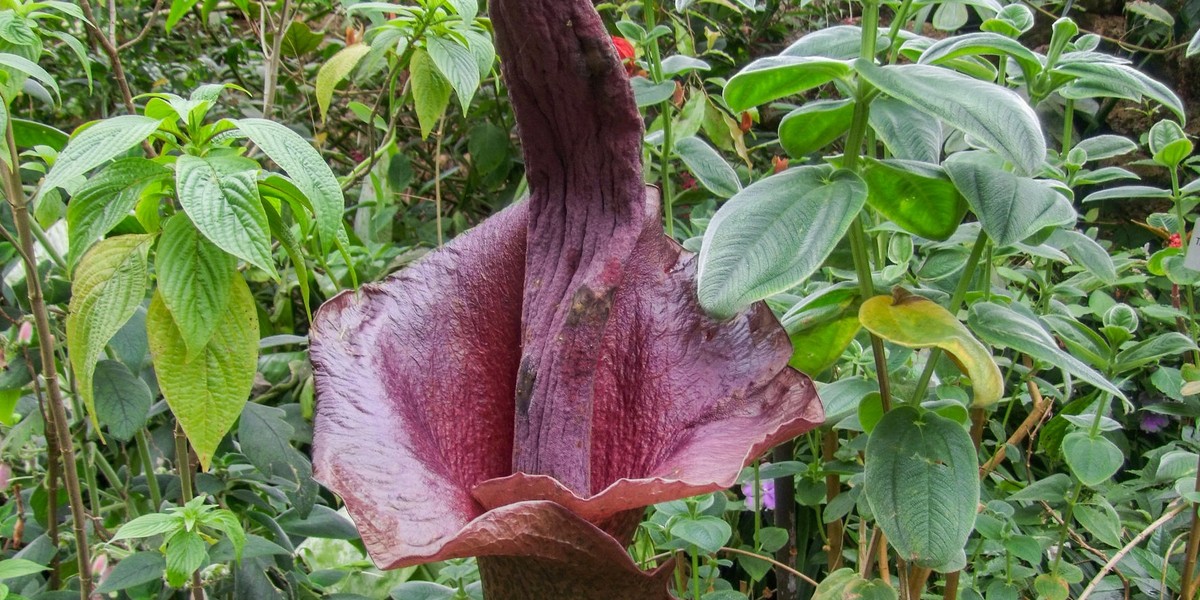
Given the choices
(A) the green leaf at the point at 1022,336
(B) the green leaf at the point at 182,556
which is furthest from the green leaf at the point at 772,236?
(B) the green leaf at the point at 182,556

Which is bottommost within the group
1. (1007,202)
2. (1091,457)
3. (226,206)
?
(1091,457)

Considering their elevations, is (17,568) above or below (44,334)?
below

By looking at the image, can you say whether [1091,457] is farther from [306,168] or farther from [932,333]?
[306,168]

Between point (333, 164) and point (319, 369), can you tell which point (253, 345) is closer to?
point (319, 369)

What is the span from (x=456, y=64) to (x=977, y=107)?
0.41 metres

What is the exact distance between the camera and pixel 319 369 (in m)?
0.46

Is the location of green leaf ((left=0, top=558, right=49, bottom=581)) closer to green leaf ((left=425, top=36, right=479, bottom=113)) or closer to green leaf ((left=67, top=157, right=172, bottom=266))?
green leaf ((left=67, top=157, right=172, bottom=266))

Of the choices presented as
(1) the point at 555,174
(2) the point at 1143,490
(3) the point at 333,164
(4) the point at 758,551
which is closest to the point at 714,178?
(1) the point at 555,174

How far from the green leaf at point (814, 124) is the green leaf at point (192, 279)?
0.32 meters

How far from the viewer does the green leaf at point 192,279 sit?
0.48 m

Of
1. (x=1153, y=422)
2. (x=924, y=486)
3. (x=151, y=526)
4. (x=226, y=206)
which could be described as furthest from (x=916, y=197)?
(x=1153, y=422)

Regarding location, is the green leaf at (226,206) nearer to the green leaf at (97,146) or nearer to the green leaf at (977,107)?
the green leaf at (97,146)

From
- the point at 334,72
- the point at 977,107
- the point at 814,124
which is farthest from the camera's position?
the point at 334,72

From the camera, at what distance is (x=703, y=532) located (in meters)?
0.60
